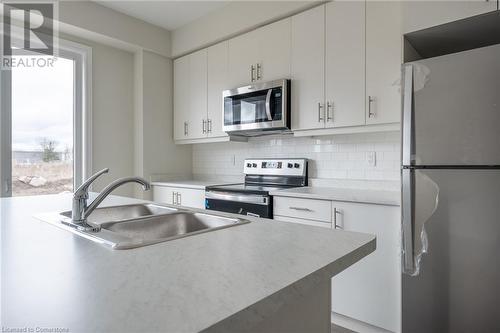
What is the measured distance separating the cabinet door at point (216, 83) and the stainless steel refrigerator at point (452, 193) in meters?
1.92

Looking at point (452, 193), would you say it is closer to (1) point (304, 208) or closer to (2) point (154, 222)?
(1) point (304, 208)

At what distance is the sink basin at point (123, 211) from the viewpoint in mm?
1504

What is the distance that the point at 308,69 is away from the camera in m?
2.60

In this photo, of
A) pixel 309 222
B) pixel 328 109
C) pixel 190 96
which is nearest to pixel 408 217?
pixel 309 222

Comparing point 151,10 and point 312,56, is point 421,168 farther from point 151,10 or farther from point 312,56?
point 151,10

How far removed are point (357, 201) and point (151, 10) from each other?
108 inches

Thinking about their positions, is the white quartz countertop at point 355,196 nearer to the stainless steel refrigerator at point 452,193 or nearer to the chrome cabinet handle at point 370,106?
the stainless steel refrigerator at point 452,193

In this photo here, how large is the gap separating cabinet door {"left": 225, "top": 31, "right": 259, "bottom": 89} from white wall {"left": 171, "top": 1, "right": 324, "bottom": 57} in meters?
0.08

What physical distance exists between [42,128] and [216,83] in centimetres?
172

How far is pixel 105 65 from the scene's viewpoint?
3438 millimetres

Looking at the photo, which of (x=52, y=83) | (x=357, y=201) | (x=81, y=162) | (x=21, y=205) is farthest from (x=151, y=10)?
(x=357, y=201)
